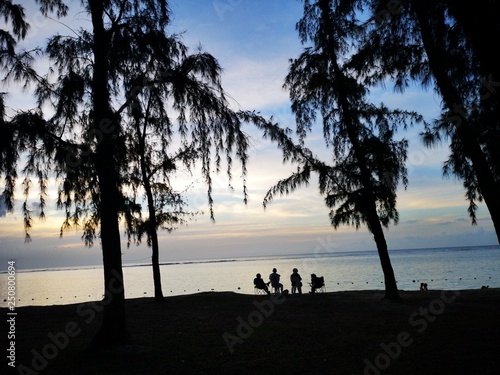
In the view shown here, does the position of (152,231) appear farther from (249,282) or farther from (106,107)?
(249,282)

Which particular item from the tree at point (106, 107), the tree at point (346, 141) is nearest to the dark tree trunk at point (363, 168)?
the tree at point (346, 141)

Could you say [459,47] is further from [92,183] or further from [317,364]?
[92,183]

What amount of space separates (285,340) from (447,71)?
7.68 meters

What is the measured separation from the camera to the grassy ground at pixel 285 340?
683 cm

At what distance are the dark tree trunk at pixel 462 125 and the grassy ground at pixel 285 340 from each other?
2.76 metres

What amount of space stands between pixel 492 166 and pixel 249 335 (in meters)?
7.89

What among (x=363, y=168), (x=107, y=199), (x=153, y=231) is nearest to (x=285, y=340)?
(x=107, y=199)

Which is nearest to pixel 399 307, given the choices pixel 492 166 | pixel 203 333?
pixel 492 166

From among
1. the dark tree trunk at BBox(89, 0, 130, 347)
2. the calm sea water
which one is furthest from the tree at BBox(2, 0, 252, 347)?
the calm sea water

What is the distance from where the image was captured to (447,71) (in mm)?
9562

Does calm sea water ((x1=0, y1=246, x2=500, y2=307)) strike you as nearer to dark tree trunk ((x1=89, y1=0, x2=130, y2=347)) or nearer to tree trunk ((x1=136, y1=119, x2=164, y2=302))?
tree trunk ((x1=136, y1=119, x2=164, y2=302))

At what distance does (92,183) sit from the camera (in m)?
9.34

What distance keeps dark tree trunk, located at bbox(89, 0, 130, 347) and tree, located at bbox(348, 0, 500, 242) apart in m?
6.56

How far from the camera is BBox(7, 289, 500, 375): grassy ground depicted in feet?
22.4
